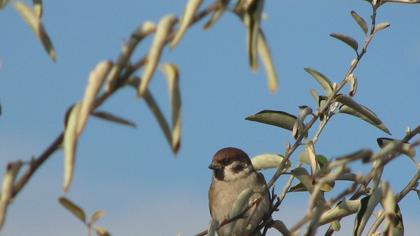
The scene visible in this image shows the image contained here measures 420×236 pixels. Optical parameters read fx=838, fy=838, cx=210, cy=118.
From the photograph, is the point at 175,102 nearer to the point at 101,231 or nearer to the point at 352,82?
the point at 101,231

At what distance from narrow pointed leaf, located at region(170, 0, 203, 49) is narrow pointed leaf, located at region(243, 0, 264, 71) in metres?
0.10

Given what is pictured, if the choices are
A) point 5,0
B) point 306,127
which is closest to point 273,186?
point 306,127

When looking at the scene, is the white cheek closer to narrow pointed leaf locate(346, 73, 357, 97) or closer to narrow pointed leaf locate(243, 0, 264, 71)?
narrow pointed leaf locate(346, 73, 357, 97)

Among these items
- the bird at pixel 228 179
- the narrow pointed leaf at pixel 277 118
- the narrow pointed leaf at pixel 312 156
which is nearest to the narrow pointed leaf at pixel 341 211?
the narrow pointed leaf at pixel 312 156

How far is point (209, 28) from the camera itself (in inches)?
60.1

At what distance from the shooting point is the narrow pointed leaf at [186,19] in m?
1.50

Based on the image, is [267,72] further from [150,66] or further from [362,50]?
[362,50]

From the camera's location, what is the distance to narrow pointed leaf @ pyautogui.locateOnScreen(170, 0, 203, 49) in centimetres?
150

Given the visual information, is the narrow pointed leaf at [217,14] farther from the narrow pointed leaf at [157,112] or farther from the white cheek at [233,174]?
the white cheek at [233,174]

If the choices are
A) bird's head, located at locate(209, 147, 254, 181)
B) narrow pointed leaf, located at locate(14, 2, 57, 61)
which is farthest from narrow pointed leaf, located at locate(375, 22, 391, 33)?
bird's head, located at locate(209, 147, 254, 181)

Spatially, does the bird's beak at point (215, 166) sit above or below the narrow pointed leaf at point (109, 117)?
below

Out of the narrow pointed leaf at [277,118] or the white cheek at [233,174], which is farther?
the white cheek at [233,174]

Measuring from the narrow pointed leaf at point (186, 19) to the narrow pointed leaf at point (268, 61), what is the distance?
0.44 feet

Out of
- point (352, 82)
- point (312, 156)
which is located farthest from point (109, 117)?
point (352, 82)
